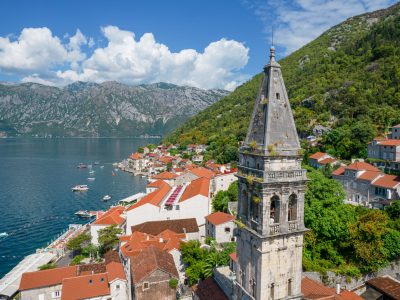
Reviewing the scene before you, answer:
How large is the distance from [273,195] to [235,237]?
2262 cm

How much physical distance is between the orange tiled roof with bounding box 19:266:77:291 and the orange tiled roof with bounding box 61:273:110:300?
9.00ft

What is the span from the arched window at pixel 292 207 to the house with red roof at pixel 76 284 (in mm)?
21175

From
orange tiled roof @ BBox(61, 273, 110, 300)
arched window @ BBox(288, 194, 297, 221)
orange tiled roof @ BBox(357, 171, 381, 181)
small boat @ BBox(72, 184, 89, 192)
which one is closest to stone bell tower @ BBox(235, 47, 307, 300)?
arched window @ BBox(288, 194, 297, 221)

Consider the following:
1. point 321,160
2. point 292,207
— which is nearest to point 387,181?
point 321,160

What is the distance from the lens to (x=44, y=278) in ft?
103

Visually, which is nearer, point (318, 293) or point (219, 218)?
point (318, 293)

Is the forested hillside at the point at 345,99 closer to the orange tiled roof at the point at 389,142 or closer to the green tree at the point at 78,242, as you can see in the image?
the orange tiled roof at the point at 389,142

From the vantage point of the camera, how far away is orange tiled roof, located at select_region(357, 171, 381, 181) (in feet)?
128

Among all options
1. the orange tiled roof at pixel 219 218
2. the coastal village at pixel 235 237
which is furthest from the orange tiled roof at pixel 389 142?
the orange tiled roof at pixel 219 218

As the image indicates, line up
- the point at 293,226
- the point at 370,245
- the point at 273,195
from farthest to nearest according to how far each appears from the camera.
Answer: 1. the point at 370,245
2. the point at 293,226
3. the point at 273,195

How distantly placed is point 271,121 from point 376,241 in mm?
21303

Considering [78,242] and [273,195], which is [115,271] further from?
[273,195]

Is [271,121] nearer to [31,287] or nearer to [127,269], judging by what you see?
[127,269]

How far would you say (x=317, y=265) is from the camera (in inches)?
1072
